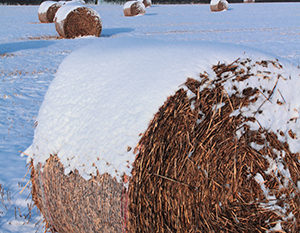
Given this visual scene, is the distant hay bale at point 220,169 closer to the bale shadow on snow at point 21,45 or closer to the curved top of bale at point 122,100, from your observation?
the curved top of bale at point 122,100

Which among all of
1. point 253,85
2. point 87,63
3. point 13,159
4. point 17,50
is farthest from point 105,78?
point 17,50

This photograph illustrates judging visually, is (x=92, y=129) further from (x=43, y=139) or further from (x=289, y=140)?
(x=289, y=140)

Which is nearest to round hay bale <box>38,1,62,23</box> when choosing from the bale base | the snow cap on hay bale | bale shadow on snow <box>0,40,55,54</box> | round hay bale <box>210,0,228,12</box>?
the bale base

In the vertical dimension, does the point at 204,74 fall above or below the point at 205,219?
above

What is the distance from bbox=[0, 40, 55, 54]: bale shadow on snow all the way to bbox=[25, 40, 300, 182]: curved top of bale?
9.98 m

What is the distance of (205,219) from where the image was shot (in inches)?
98.3

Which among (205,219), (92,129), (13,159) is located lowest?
(13,159)

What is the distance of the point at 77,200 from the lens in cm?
265

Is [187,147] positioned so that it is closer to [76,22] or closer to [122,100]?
[122,100]

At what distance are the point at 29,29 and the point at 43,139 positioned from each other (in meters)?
16.7

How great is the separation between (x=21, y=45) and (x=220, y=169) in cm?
1201

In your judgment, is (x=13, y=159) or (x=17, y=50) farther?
(x=17, y=50)

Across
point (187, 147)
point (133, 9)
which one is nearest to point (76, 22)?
point (133, 9)

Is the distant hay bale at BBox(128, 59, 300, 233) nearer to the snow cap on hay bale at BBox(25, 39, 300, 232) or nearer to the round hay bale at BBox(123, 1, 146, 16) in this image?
the snow cap on hay bale at BBox(25, 39, 300, 232)
